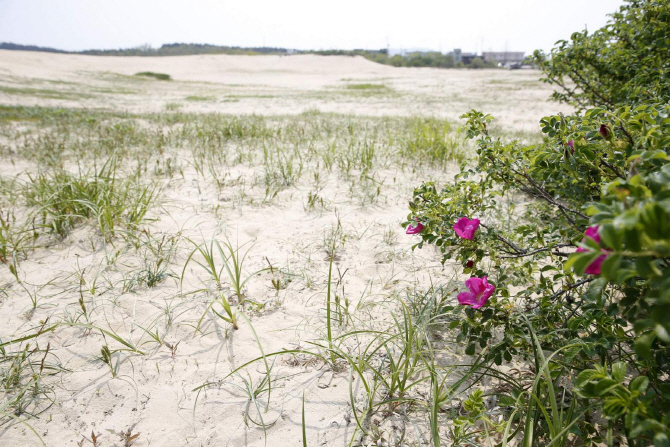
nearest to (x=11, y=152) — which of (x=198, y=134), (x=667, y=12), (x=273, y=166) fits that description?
(x=198, y=134)

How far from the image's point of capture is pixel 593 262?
0.77m

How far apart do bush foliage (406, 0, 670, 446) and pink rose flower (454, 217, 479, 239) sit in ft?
0.35

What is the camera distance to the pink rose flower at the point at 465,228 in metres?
1.56

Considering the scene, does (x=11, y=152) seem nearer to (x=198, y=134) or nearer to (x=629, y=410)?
(x=198, y=134)

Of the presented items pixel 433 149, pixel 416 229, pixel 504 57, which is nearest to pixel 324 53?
pixel 504 57

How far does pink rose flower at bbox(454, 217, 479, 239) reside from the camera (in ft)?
5.13

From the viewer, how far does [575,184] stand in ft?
5.51

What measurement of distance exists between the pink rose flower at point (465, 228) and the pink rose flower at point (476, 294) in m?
0.21

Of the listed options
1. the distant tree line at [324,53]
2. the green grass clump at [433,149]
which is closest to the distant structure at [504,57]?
the distant tree line at [324,53]

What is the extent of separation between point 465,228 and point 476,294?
296mm

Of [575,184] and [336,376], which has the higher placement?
[575,184]

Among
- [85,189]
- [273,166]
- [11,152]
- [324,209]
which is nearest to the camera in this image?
[85,189]

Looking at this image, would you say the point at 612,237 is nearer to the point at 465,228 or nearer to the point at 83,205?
the point at 465,228

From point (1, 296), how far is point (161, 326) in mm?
1049
